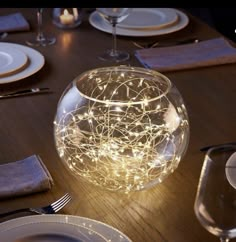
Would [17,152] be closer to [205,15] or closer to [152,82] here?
[152,82]

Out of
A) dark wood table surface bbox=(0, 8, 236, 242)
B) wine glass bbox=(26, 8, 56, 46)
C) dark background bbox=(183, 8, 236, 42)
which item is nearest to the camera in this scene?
dark wood table surface bbox=(0, 8, 236, 242)

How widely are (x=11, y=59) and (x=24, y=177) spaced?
0.55m

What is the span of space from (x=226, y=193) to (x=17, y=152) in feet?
1.45

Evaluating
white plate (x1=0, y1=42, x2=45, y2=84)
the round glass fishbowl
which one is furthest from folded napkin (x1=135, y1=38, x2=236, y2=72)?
the round glass fishbowl

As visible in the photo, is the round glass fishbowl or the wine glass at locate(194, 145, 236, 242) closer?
the wine glass at locate(194, 145, 236, 242)

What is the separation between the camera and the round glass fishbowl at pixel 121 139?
3.08 feet

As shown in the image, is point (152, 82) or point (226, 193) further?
point (152, 82)

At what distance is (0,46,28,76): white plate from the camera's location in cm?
140

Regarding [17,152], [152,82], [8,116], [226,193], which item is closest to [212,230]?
[226,193]

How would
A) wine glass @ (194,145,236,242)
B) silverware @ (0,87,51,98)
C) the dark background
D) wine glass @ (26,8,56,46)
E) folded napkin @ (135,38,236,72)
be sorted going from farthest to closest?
the dark background, wine glass @ (26,8,56,46), folded napkin @ (135,38,236,72), silverware @ (0,87,51,98), wine glass @ (194,145,236,242)

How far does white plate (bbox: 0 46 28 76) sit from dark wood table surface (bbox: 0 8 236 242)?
44 mm

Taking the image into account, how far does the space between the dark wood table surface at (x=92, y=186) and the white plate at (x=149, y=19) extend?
5 cm

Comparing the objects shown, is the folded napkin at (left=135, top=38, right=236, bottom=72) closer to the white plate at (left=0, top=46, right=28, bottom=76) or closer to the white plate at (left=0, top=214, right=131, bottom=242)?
the white plate at (left=0, top=46, right=28, bottom=76)

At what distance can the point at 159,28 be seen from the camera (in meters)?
1.73
